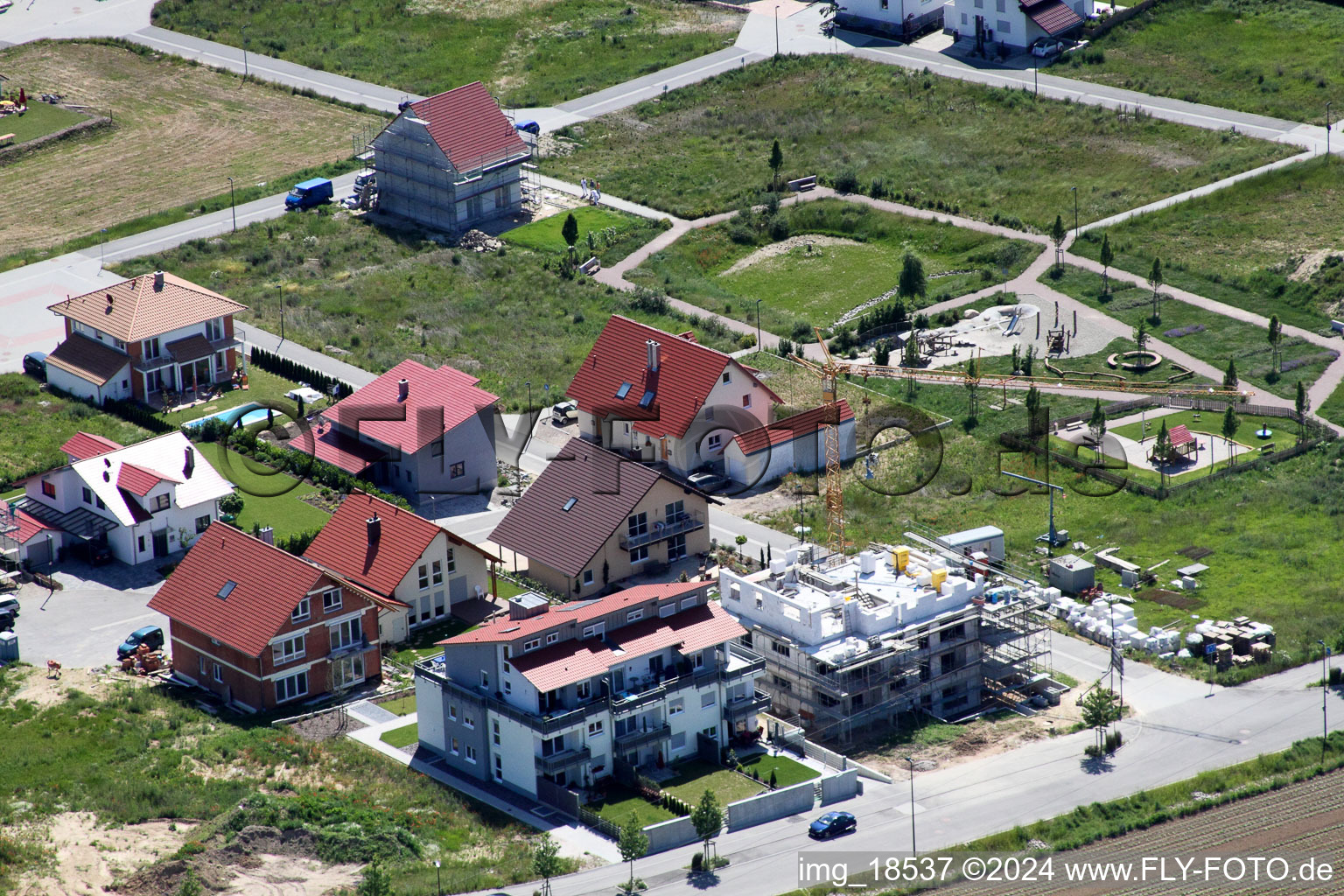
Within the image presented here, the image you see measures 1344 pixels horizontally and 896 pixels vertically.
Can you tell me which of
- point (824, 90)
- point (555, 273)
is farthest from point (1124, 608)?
point (824, 90)

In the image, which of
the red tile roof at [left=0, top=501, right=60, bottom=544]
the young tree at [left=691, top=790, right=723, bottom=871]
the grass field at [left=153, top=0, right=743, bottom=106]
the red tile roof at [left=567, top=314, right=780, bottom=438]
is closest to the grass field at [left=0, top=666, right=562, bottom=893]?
the young tree at [left=691, top=790, right=723, bottom=871]

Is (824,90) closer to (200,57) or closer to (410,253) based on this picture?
(410,253)

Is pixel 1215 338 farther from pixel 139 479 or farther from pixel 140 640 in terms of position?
pixel 140 640

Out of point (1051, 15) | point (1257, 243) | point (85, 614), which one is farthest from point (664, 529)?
point (1051, 15)

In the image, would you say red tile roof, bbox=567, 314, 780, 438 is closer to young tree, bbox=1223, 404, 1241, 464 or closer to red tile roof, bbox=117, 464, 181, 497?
red tile roof, bbox=117, 464, 181, 497

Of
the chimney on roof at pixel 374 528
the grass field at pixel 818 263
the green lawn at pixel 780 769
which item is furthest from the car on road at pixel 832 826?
the grass field at pixel 818 263

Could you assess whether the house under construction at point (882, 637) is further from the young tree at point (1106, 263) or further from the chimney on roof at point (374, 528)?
the young tree at point (1106, 263)
